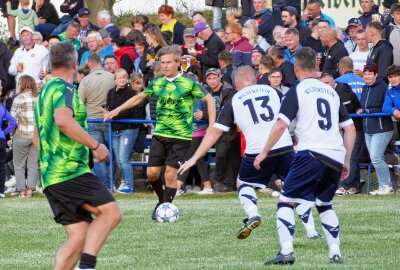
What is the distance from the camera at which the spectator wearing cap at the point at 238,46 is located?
20406mm

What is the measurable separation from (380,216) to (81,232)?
22.1 feet

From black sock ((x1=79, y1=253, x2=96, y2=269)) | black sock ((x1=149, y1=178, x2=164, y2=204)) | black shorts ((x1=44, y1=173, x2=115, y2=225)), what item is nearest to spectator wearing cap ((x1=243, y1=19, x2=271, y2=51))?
black sock ((x1=149, y1=178, x2=164, y2=204))

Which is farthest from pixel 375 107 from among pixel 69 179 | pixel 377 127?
pixel 69 179

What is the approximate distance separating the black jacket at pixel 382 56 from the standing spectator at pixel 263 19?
288cm

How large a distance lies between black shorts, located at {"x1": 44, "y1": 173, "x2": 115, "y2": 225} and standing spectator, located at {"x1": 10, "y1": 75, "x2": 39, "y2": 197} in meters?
11.7

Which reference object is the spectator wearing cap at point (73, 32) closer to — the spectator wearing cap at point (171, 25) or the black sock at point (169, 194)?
the spectator wearing cap at point (171, 25)

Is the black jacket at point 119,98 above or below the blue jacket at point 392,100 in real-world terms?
below

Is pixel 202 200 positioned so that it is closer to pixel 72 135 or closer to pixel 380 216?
pixel 380 216

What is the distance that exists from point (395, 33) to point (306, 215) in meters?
8.25

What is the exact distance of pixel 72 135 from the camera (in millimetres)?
8602

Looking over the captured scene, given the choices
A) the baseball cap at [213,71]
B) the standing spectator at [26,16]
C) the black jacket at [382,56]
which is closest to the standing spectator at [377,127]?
the black jacket at [382,56]

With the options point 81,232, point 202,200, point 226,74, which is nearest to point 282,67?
point 226,74

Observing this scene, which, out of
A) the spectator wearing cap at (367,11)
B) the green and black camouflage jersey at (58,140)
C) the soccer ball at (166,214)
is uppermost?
the green and black camouflage jersey at (58,140)

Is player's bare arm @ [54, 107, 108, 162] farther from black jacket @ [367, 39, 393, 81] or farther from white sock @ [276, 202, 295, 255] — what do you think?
black jacket @ [367, 39, 393, 81]
